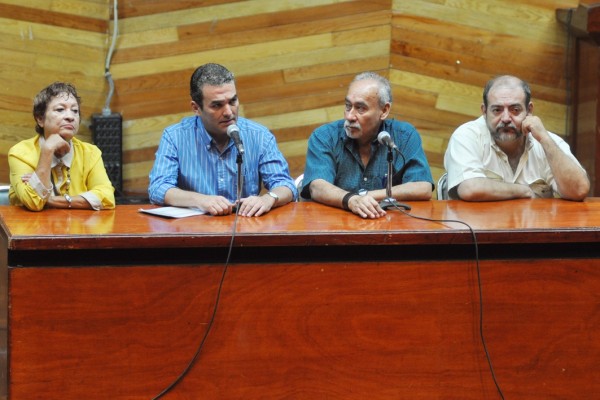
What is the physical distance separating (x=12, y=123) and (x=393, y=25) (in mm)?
1907

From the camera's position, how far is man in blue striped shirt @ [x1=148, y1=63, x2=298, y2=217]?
11.3ft

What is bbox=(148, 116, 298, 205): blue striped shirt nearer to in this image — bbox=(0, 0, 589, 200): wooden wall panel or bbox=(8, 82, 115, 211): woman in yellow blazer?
bbox=(8, 82, 115, 211): woman in yellow blazer

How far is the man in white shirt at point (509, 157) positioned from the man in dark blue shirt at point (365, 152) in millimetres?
136

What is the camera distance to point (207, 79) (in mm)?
3443

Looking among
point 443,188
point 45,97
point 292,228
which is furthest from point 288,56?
point 292,228

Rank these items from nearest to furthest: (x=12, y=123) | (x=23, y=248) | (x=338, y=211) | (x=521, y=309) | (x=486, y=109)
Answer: (x=23, y=248) → (x=521, y=309) → (x=338, y=211) → (x=486, y=109) → (x=12, y=123)

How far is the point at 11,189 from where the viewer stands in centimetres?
332

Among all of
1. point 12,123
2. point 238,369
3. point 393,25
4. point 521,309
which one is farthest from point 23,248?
point 393,25

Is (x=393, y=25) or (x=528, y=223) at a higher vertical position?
(x=393, y=25)

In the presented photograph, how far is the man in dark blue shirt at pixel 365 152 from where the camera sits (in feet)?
11.7

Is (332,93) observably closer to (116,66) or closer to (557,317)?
(116,66)

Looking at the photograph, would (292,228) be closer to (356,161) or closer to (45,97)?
(356,161)

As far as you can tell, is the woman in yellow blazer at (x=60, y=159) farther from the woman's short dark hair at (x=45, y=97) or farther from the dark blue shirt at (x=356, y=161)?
the dark blue shirt at (x=356, y=161)

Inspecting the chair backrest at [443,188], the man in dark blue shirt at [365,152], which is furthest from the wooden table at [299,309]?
the chair backrest at [443,188]
